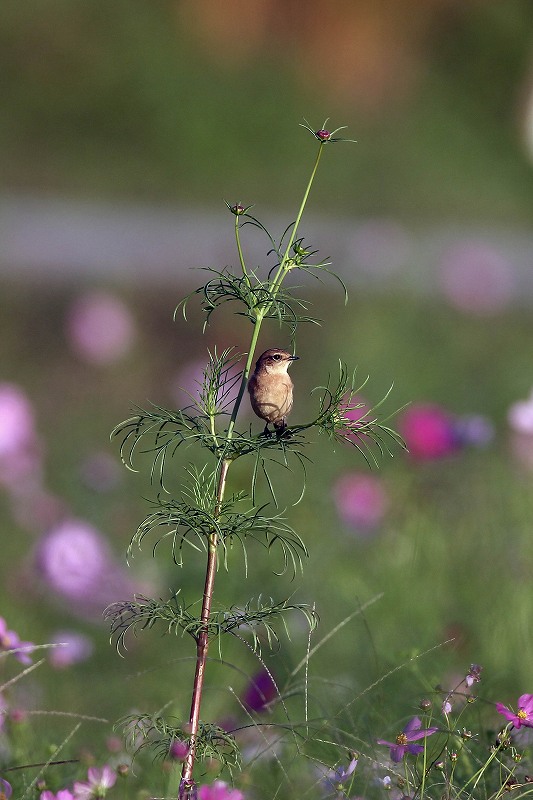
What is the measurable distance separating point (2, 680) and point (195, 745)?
1.08m

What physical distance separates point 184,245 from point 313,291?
1.85 m

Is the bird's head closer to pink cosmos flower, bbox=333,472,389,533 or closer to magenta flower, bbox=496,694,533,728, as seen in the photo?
magenta flower, bbox=496,694,533,728

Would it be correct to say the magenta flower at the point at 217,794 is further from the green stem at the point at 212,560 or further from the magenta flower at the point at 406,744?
the magenta flower at the point at 406,744

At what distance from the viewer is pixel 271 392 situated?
4.56 ft

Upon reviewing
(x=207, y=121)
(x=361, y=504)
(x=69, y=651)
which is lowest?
(x=69, y=651)

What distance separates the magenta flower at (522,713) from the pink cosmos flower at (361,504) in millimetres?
1424

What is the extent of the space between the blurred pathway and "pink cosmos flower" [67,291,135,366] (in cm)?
68

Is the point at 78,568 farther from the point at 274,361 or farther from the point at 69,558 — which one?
the point at 274,361

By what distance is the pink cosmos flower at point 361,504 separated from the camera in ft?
9.37

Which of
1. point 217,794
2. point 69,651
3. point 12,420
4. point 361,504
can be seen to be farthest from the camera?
point 12,420

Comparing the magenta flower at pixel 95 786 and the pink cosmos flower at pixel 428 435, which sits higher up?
the pink cosmos flower at pixel 428 435

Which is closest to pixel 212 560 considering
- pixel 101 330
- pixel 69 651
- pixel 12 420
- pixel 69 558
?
pixel 69 651

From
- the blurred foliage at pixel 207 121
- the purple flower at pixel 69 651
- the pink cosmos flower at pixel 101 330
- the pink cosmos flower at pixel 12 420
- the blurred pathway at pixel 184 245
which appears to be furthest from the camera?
the blurred foliage at pixel 207 121

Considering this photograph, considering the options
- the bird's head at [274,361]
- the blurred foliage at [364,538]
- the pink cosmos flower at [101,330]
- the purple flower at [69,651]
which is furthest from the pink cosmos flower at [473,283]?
the bird's head at [274,361]
